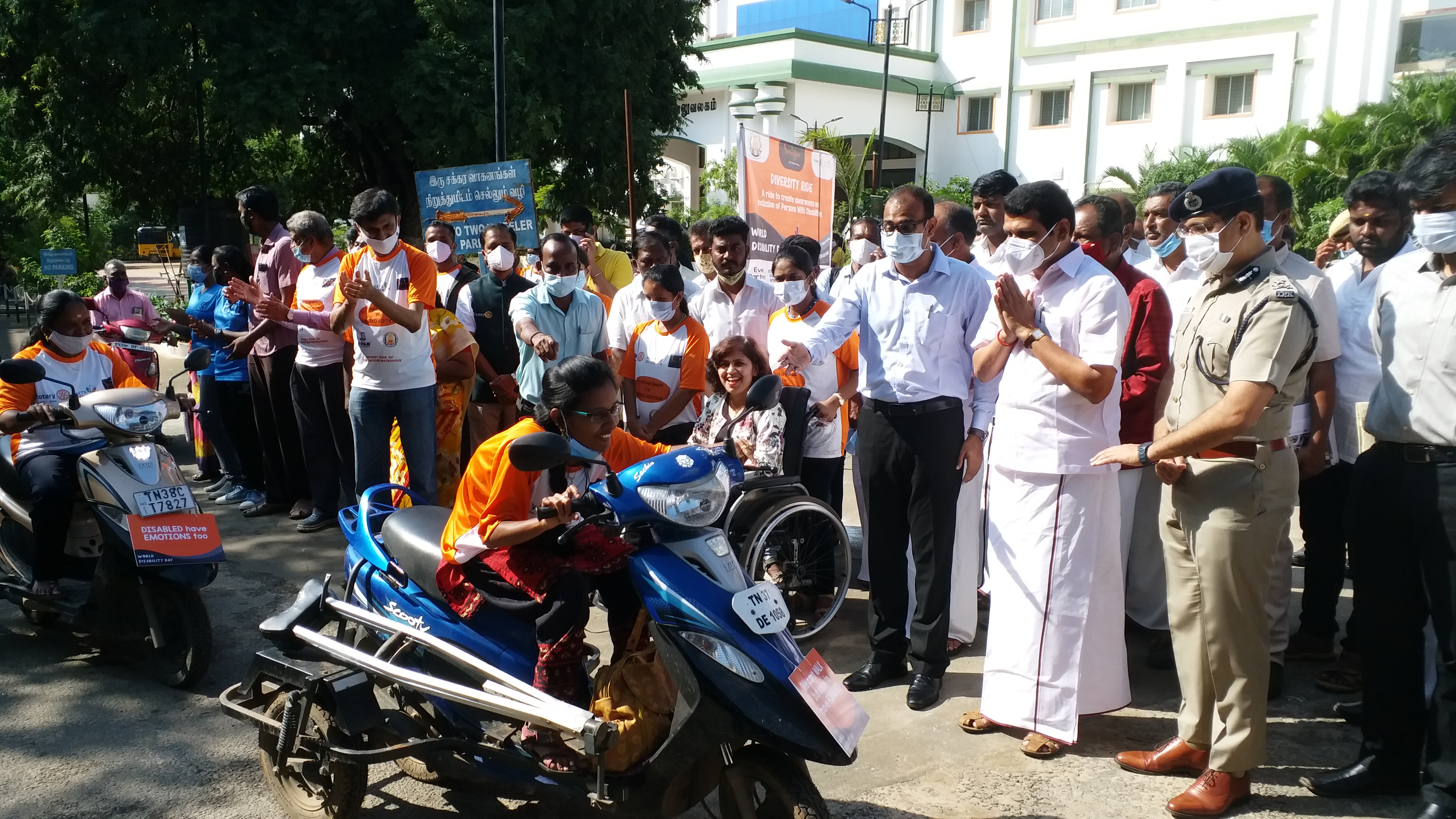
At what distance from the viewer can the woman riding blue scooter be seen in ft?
15.4

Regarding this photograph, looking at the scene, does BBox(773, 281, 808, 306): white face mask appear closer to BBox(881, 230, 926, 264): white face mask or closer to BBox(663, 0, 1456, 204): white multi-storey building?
BBox(881, 230, 926, 264): white face mask

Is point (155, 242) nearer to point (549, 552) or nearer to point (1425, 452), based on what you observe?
point (549, 552)

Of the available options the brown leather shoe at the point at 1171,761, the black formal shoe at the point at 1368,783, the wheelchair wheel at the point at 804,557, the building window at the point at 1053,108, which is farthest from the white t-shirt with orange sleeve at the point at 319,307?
the building window at the point at 1053,108

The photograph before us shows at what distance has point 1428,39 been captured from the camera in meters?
26.8

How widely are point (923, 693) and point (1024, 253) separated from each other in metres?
1.83

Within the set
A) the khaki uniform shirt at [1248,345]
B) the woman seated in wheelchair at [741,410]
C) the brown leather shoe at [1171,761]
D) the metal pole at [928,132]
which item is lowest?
the brown leather shoe at [1171,761]

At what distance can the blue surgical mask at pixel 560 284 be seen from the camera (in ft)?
19.4

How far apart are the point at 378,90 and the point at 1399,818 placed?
638 inches

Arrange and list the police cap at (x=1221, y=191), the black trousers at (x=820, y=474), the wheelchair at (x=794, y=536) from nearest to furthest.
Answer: the police cap at (x=1221, y=191) → the wheelchair at (x=794, y=536) → the black trousers at (x=820, y=474)

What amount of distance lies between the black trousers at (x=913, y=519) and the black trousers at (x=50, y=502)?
3506 millimetres

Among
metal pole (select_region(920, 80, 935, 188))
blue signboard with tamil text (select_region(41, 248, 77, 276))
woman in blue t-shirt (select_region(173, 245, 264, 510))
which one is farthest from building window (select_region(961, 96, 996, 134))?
woman in blue t-shirt (select_region(173, 245, 264, 510))

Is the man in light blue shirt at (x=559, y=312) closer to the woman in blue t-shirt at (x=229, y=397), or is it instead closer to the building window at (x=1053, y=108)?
the woman in blue t-shirt at (x=229, y=397)

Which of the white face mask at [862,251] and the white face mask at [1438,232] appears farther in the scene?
the white face mask at [862,251]

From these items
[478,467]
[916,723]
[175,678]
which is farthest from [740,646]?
[175,678]
